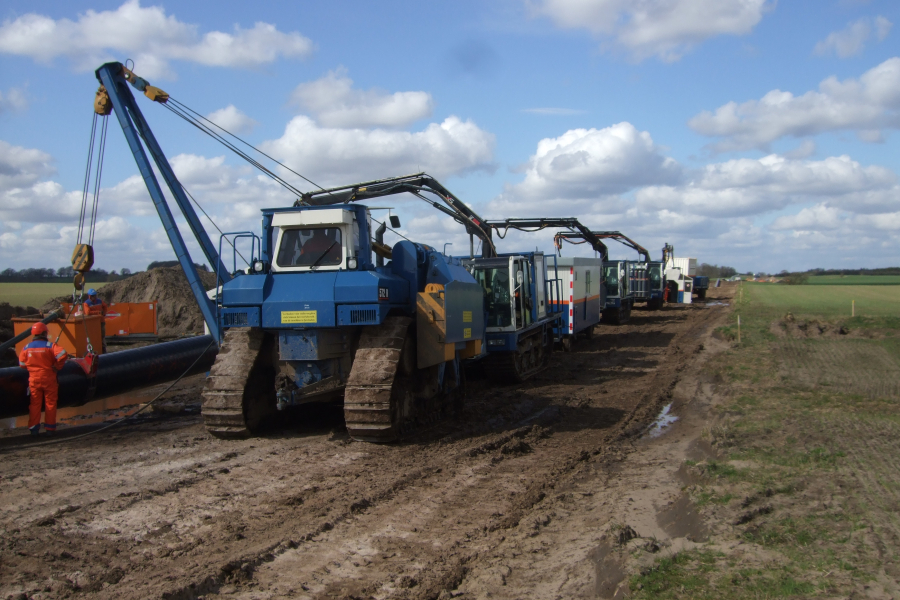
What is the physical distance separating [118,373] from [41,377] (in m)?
1.70

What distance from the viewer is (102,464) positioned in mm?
7516

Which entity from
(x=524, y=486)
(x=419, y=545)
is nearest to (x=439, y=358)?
(x=524, y=486)

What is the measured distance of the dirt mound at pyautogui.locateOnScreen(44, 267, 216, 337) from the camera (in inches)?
1107

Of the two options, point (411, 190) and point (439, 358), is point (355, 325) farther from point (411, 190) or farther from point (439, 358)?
point (411, 190)

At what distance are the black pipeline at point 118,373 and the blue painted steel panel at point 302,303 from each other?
11.2 ft

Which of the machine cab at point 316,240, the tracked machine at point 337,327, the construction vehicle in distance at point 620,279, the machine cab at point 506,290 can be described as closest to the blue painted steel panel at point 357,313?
the tracked machine at point 337,327

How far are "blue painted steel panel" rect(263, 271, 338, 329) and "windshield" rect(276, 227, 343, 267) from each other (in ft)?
1.20

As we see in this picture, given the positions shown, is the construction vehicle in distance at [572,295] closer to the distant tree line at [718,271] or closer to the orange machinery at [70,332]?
the orange machinery at [70,332]

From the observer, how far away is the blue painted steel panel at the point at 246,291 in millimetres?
8555

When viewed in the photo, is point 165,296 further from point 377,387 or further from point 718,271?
point 718,271

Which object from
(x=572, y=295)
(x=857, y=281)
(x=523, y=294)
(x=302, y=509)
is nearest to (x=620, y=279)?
(x=572, y=295)

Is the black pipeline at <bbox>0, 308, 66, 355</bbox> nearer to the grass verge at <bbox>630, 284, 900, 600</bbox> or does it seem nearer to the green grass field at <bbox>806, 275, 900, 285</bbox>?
the grass verge at <bbox>630, 284, 900, 600</bbox>

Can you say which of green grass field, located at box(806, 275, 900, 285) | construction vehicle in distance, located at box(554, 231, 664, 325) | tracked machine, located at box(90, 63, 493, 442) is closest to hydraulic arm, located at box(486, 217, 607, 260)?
construction vehicle in distance, located at box(554, 231, 664, 325)

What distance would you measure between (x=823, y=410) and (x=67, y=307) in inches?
468
